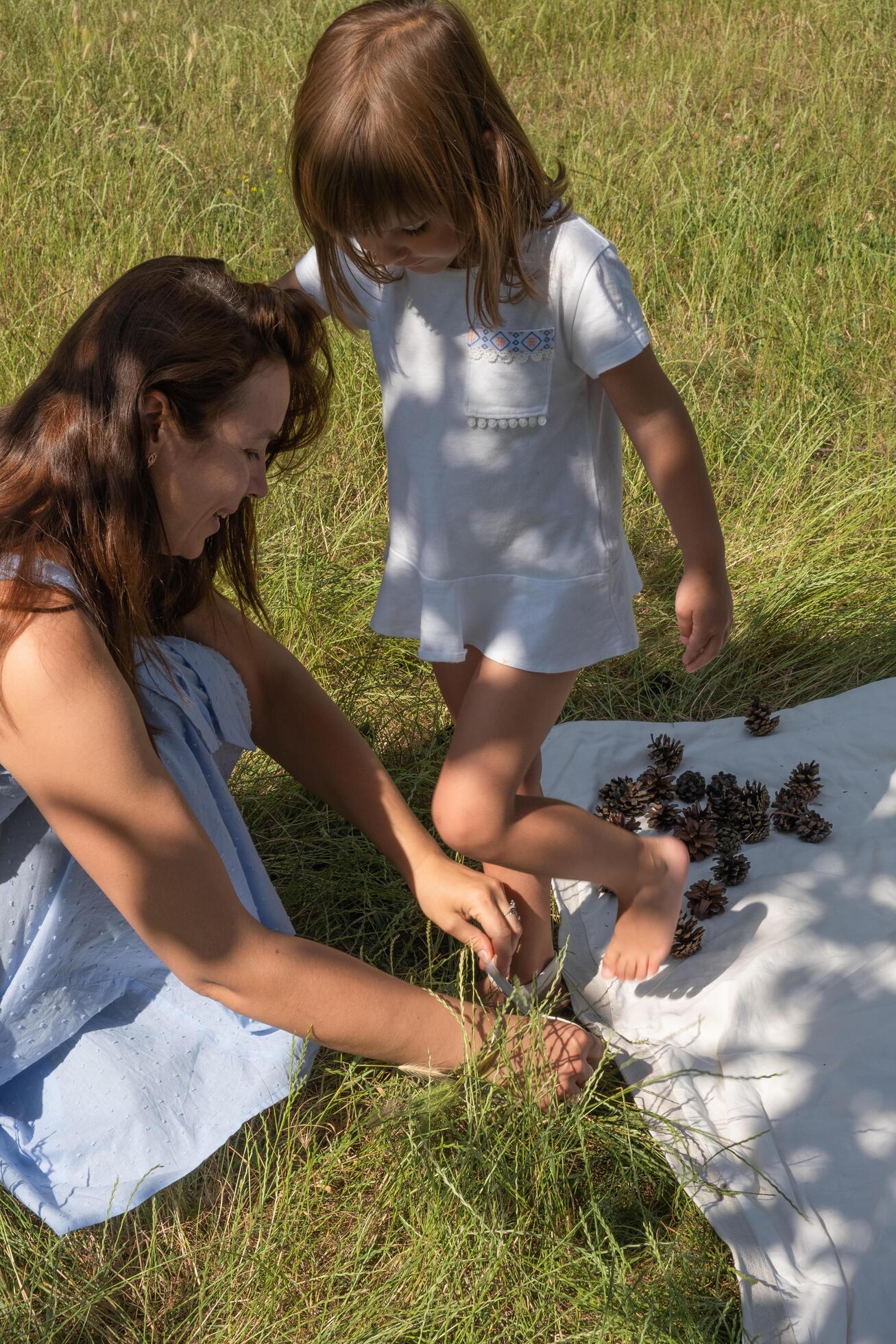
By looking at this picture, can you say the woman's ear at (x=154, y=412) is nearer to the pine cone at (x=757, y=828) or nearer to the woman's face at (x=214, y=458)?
the woman's face at (x=214, y=458)

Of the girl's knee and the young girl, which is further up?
the young girl

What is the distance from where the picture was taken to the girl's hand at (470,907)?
1742mm

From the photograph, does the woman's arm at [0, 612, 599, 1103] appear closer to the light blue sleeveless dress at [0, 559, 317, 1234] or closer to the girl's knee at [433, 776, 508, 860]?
the light blue sleeveless dress at [0, 559, 317, 1234]

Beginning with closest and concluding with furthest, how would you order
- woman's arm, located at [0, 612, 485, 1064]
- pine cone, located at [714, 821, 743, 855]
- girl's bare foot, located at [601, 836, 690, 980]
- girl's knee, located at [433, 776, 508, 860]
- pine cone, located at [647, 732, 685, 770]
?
1. woman's arm, located at [0, 612, 485, 1064]
2. girl's knee, located at [433, 776, 508, 860]
3. girl's bare foot, located at [601, 836, 690, 980]
4. pine cone, located at [714, 821, 743, 855]
5. pine cone, located at [647, 732, 685, 770]

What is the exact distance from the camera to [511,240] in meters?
1.62

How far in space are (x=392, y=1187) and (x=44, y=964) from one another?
0.61 metres

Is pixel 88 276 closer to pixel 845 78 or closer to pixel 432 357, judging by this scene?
pixel 432 357

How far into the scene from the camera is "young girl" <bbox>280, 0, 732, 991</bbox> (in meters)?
1.56

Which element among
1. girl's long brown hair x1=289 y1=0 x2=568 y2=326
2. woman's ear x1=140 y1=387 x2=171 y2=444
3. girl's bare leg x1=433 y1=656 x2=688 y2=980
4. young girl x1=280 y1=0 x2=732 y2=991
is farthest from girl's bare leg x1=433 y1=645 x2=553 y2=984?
woman's ear x1=140 y1=387 x2=171 y2=444

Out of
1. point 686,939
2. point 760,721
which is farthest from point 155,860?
point 760,721

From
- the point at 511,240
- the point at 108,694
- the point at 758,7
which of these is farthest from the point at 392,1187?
the point at 758,7

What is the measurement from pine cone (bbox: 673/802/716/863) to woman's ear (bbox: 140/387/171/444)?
4.36 feet

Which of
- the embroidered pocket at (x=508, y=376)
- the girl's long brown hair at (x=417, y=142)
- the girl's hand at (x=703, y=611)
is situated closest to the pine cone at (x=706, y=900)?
the girl's hand at (x=703, y=611)

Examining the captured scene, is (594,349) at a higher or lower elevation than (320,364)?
higher
